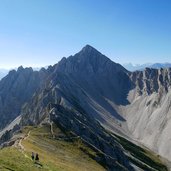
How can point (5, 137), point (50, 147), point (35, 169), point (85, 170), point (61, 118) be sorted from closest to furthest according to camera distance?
1. point (35, 169)
2. point (85, 170)
3. point (50, 147)
4. point (61, 118)
5. point (5, 137)

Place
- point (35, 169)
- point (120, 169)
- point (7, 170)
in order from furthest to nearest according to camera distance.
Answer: point (120, 169) → point (35, 169) → point (7, 170)

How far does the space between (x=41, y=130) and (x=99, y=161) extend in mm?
24523

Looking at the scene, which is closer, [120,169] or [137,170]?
[120,169]

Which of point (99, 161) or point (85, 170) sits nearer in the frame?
point (85, 170)

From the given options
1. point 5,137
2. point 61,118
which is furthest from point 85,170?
point 5,137

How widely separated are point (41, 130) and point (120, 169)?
2808 cm

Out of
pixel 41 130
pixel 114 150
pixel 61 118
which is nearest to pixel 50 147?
pixel 41 130

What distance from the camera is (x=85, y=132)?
438 feet

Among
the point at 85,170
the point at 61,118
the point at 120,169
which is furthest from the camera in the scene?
the point at 61,118

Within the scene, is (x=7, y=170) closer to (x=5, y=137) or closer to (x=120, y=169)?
(x=120, y=169)

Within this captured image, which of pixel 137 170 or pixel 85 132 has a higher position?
pixel 85 132

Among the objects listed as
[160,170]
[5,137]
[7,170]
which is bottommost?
[160,170]

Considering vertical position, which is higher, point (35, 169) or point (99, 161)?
point (35, 169)

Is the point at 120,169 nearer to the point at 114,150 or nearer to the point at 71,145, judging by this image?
the point at 71,145
